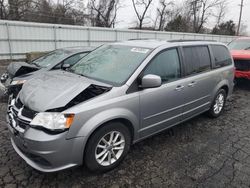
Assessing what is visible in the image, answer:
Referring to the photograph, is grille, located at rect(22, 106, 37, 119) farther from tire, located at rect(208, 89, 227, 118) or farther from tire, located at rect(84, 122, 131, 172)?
tire, located at rect(208, 89, 227, 118)

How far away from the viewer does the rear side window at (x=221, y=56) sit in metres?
4.36

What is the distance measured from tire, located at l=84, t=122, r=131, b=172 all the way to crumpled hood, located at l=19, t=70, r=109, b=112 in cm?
56

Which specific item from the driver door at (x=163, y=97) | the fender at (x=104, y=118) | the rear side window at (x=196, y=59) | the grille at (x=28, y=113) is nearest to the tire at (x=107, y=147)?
the fender at (x=104, y=118)

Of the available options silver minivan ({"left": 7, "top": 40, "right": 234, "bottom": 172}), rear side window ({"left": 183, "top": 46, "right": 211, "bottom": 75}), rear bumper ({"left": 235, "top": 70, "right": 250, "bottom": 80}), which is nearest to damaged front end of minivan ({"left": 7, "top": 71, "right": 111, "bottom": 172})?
silver minivan ({"left": 7, "top": 40, "right": 234, "bottom": 172})

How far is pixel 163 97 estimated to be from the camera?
10.2 ft

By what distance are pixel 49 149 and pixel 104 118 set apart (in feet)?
2.26

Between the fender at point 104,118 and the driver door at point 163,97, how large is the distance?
217mm

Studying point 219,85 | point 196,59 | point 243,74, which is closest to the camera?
point 196,59

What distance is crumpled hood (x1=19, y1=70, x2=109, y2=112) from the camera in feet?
7.63

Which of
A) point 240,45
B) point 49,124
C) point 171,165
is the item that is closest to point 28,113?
point 49,124

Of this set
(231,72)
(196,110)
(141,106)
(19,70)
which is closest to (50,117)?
(141,106)

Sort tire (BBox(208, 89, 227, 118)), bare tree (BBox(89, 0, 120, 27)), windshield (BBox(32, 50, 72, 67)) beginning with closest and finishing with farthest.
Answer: tire (BBox(208, 89, 227, 118)) → windshield (BBox(32, 50, 72, 67)) → bare tree (BBox(89, 0, 120, 27))

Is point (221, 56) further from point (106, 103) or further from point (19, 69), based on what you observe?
point (19, 69)

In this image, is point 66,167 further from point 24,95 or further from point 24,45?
point 24,45
